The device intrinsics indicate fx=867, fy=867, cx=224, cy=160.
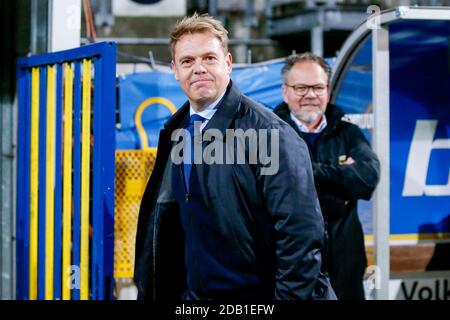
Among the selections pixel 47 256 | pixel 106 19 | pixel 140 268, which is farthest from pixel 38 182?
pixel 106 19

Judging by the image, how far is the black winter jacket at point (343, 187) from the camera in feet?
10.8

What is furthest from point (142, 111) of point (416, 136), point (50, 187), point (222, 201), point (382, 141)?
point (222, 201)

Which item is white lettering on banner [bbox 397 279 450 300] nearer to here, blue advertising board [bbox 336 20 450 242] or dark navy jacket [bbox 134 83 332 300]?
blue advertising board [bbox 336 20 450 242]

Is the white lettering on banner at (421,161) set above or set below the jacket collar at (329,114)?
below

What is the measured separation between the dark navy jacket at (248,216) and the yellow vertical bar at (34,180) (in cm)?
99

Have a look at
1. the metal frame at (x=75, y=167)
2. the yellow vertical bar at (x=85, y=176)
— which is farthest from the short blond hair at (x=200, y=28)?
the yellow vertical bar at (x=85, y=176)

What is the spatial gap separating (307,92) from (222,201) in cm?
104

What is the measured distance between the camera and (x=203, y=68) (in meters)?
2.45

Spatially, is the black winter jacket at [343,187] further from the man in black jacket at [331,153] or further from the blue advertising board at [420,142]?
the blue advertising board at [420,142]

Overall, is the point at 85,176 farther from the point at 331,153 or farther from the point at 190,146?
the point at 331,153

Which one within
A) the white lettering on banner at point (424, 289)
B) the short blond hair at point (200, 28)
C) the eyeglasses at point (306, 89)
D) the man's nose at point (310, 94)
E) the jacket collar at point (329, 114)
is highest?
the short blond hair at point (200, 28)

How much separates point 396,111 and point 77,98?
5.89 feet

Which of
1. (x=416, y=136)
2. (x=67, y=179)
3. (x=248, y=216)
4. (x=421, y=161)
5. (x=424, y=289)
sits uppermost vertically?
(x=416, y=136)

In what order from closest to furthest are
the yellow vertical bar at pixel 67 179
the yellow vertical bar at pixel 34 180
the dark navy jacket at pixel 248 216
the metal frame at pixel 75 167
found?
1. the dark navy jacket at pixel 248 216
2. the metal frame at pixel 75 167
3. the yellow vertical bar at pixel 67 179
4. the yellow vertical bar at pixel 34 180
